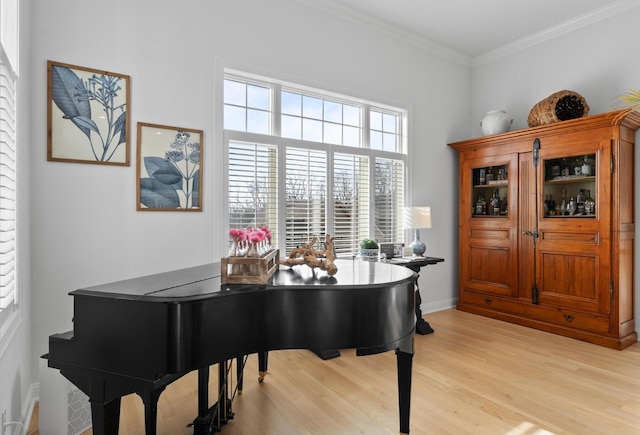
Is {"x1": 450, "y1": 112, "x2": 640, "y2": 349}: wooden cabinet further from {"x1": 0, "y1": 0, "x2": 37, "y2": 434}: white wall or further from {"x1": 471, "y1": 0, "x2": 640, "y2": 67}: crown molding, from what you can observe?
{"x1": 0, "y1": 0, "x2": 37, "y2": 434}: white wall

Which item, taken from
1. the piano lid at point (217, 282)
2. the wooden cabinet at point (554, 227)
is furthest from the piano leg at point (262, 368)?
the wooden cabinet at point (554, 227)

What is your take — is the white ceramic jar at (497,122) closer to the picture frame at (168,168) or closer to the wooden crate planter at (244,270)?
the picture frame at (168,168)

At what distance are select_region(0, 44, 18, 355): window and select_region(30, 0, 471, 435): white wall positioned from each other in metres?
0.39

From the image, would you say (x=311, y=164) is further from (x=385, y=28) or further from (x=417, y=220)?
(x=385, y=28)

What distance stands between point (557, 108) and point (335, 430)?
375cm

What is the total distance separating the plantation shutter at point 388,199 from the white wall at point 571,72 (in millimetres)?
1511

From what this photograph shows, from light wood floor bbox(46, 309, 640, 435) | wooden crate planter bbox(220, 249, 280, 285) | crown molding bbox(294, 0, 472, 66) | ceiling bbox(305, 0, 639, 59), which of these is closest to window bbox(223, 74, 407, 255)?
crown molding bbox(294, 0, 472, 66)

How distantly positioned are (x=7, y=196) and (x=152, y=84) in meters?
1.45

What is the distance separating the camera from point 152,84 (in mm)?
2900

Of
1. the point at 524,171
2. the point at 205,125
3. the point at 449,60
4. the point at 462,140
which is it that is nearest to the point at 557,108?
the point at 524,171

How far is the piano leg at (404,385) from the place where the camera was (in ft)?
6.46

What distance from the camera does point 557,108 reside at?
3.87m

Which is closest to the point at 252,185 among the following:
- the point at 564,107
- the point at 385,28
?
the point at 385,28

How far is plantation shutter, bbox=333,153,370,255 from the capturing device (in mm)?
3953
